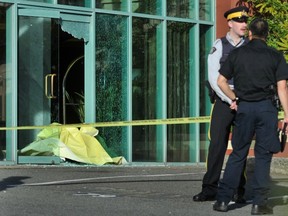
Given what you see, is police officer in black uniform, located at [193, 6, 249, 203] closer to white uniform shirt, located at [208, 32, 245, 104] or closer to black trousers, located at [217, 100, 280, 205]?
white uniform shirt, located at [208, 32, 245, 104]

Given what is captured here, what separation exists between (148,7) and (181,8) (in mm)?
829

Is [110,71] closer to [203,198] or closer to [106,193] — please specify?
[106,193]

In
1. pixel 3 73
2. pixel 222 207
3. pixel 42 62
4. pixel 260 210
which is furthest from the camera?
pixel 42 62

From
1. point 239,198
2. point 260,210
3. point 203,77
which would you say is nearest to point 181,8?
point 203,77

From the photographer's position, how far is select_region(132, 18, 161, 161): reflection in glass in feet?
46.8

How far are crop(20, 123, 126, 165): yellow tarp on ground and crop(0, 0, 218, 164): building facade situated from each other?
11cm

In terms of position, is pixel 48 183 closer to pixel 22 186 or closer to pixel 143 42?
pixel 22 186

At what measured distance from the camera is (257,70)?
260 inches

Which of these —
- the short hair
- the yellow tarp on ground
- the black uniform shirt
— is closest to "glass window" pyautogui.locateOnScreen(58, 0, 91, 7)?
the yellow tarp on ground

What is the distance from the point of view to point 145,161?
14219 millimetres

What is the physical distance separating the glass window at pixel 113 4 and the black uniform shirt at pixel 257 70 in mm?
7302

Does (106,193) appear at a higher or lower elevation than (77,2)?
lower

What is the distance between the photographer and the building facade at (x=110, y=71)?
41.9 feet

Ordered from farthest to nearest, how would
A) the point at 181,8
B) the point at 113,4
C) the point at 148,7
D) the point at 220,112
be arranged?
1. the point at 181,8
2. the point at 148,7
3. the point at 113,4
4. the point at 220,112
